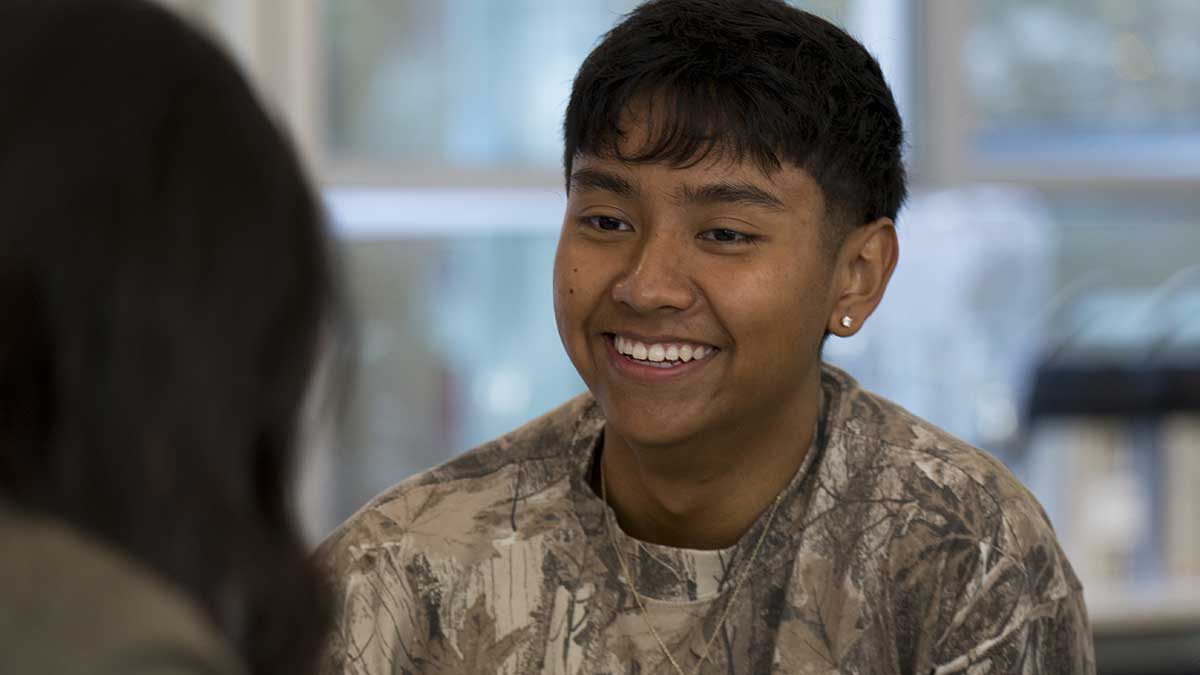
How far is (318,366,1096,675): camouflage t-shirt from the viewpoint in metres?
1.49

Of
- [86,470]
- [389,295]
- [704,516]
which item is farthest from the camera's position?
[389,295]

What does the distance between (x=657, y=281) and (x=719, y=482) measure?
9.3 inches

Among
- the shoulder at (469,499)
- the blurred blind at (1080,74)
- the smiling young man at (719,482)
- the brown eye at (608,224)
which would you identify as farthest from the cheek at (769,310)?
the blurred blind at (1080,74)

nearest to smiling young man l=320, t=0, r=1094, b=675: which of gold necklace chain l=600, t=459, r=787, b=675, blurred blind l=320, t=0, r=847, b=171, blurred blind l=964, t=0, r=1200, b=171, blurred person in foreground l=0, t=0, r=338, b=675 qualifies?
gold necklace chain l=600, t=459, r=787, b=675

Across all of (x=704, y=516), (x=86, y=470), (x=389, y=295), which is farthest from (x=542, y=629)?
(x=389, y=295)

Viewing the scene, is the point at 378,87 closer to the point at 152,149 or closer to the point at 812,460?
the point at 812,460

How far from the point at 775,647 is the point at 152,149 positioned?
3.02 feet

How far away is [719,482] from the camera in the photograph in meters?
1.60

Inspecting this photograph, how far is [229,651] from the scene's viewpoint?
2.53 feet

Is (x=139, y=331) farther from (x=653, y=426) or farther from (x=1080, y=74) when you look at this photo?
(x=1080, y=74)

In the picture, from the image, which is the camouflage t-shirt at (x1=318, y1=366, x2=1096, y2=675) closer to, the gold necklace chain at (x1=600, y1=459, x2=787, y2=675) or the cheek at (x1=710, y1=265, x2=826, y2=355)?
the gold necklace chain at (x1=600, y1=459, x2=787, y2=675)

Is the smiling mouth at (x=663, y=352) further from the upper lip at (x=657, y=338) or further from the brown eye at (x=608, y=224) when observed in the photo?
the brown eye at (x=608, y=224)

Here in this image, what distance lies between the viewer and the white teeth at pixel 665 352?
1544mm

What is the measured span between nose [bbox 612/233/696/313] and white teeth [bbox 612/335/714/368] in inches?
1.7
